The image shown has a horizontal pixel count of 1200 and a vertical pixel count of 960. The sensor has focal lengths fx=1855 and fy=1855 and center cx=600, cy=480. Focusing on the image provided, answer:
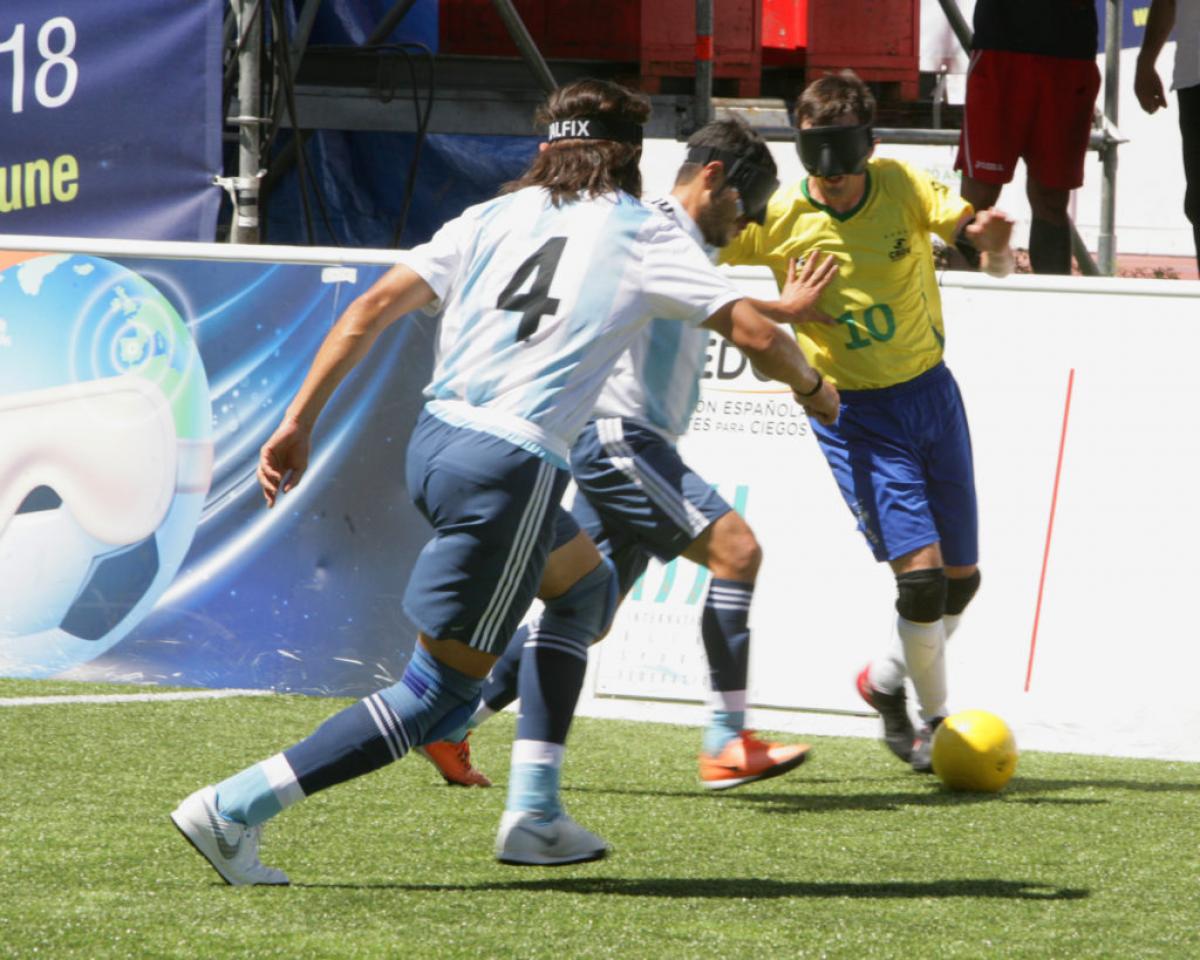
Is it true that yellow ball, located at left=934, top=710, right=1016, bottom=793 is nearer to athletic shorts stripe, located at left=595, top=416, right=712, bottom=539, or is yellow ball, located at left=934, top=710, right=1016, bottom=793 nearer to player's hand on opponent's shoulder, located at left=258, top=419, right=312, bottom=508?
athletic shorts stripe, located at left=595, top=416, right=712, bottom=539

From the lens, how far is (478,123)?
1016cm

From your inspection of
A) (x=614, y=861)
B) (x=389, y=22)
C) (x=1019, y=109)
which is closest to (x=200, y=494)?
(x=614, y=861)

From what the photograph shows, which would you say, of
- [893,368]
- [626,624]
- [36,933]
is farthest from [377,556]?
[36,933]

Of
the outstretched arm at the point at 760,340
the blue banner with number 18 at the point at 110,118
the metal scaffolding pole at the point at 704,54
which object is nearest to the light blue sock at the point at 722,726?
the outstretched arm at the point at 760,340

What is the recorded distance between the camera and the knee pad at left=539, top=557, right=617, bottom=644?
4.30 meters

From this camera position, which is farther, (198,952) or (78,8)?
(78,8)

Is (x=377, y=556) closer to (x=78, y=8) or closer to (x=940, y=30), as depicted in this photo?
(x=78, y=8)

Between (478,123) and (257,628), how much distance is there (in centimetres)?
423

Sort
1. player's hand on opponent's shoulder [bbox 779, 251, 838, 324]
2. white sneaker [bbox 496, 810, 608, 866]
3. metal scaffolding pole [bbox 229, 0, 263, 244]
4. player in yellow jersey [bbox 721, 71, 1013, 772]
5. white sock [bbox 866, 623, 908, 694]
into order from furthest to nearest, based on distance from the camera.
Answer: metal scaffolding pole [bbox 229, 0, 263, 244] < white sock [bbox 866, 623, 908, 694] < player in yellow jersey [bbox 721, 71, 1013, 772] < player's hand on opponent's shoulder [bbox 779, 251, 838, 324] < white sneaker [bbox 496, 810, 608, 866]

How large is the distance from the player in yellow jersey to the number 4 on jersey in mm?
1818

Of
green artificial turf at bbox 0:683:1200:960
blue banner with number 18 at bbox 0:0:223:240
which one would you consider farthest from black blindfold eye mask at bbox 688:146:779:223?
blue banner with number 18 at bbox 0:0:223:240

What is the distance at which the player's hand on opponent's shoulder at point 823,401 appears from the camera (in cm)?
434

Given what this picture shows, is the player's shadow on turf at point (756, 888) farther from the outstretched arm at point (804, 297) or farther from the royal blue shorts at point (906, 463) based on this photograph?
the royal blue shorts at point (906, 463)

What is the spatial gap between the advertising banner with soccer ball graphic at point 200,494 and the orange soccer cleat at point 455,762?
143cm
